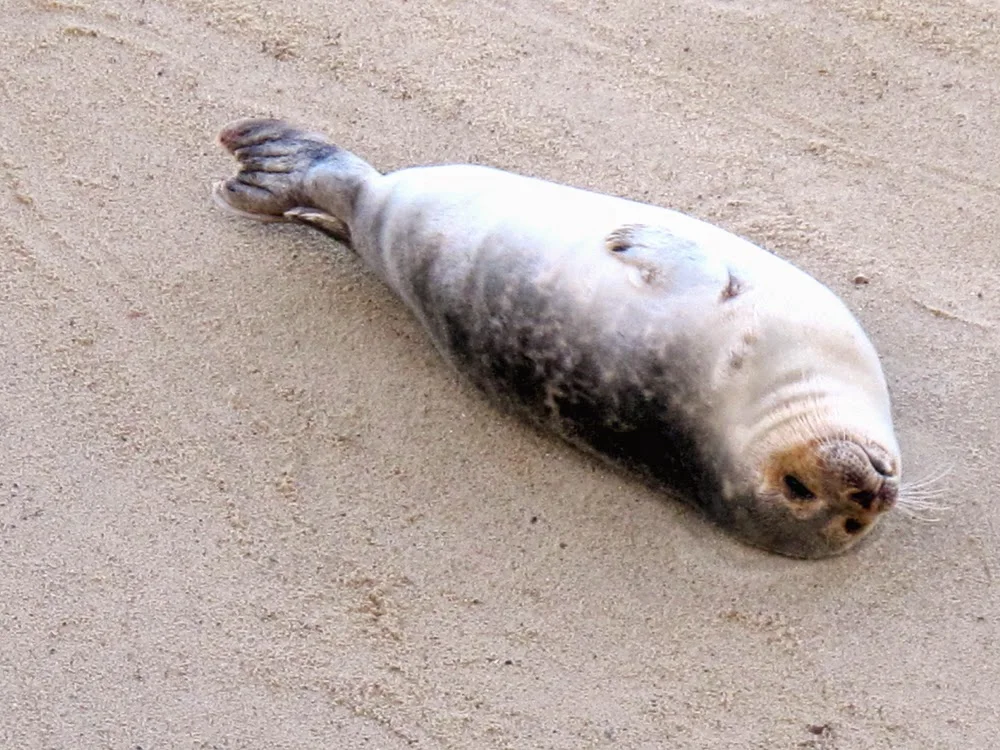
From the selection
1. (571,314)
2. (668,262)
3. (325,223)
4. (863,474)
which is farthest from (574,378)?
(325,223)

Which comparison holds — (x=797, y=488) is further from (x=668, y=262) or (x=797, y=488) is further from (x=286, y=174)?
(x=286, y=174)

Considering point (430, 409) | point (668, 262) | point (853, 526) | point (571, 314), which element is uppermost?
point (668, 262)

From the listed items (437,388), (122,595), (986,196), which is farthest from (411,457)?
(986,196)

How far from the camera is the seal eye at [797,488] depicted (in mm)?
3156

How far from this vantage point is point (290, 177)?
13.1ft

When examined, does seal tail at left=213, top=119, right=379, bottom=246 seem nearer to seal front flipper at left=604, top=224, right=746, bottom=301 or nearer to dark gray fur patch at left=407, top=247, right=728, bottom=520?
dark gray fur patch at left=407, top=247, right=728, bottom=520

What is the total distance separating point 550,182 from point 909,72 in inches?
43.3

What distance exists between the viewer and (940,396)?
3.60 meters

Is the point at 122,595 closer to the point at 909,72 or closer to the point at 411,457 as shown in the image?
the point at 411,457

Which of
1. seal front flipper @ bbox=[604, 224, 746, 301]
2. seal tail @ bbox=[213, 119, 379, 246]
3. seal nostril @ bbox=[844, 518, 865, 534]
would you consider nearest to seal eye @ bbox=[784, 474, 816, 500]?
seal nostril @ bbox=[844, 518, 865, 534]

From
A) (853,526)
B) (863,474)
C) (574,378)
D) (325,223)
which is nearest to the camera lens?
(863,474)

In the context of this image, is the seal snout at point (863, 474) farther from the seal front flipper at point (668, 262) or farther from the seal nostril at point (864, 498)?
the seal front flipper at point (668, 262)

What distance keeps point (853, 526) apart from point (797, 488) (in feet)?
0.55

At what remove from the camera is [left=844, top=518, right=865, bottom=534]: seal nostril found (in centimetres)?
320
